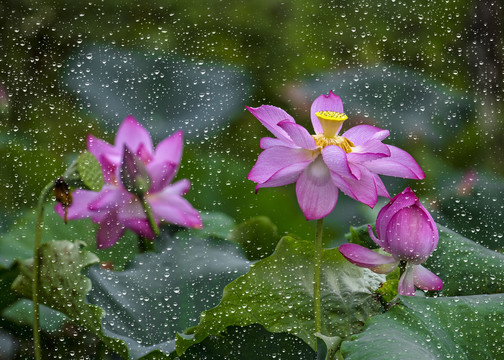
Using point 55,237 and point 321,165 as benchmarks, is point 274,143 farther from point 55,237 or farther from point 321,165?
point 55,237

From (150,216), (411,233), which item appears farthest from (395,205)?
(150,216)

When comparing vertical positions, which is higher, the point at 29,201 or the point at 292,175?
the point at 292,175

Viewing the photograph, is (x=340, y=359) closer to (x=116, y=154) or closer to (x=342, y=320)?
(x=342, y=320)

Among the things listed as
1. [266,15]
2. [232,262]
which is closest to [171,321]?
[232,262]

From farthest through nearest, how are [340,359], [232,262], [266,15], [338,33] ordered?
[266,15] < [338,33] < [232,262] < [340,359]

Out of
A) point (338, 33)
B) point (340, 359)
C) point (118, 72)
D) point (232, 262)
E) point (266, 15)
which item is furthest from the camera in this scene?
point (266, 15)

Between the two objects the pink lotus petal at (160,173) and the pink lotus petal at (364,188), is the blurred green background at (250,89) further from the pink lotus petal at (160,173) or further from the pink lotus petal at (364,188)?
the pink lotus petal at (364,188)

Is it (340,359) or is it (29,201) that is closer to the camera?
(340,359)

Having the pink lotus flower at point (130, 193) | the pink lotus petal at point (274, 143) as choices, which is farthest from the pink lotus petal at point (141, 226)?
the pink lotus petal at point (274, 143)
